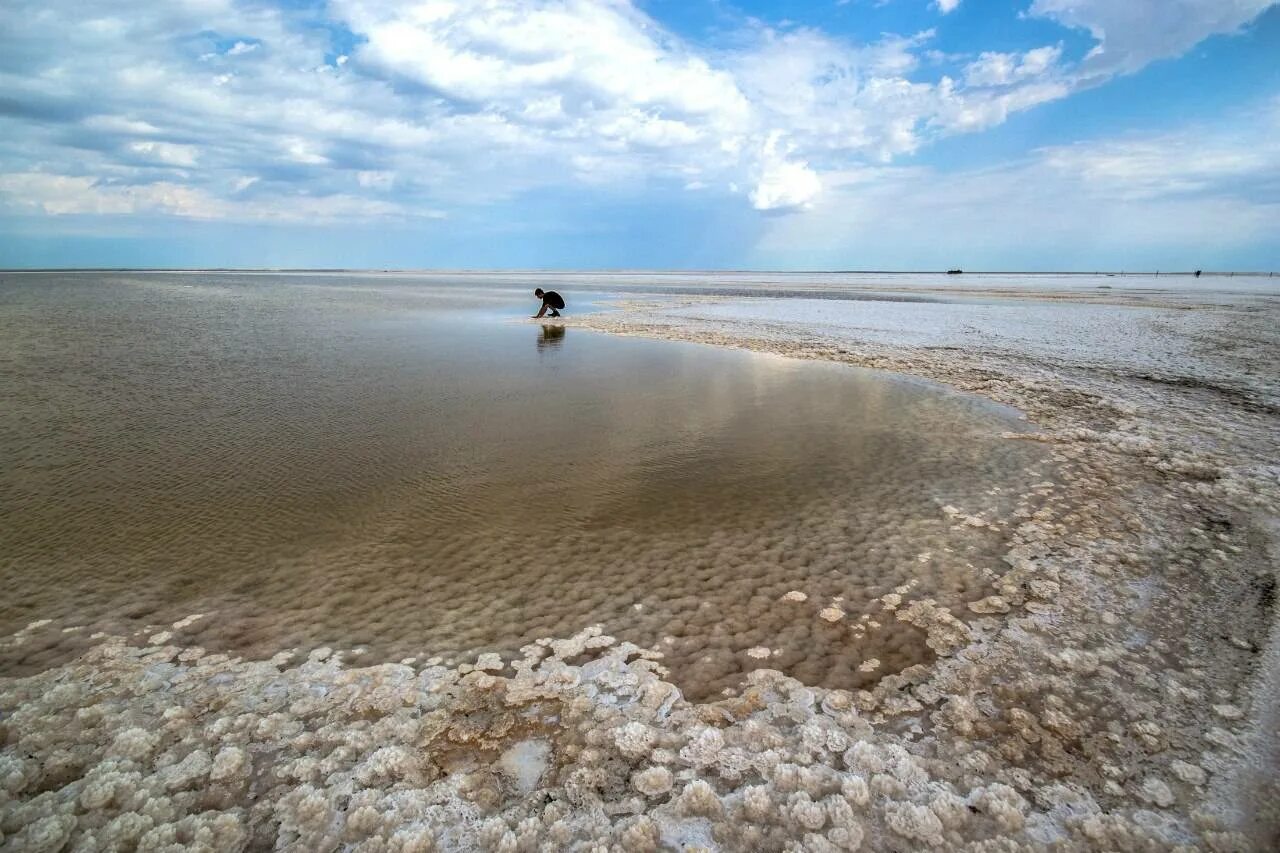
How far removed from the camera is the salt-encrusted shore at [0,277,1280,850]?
3.63 meters

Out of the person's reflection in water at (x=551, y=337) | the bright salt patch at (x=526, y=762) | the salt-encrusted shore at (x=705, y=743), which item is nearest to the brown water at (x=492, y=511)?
the salt-encrusted shore at (x=705, y=743)

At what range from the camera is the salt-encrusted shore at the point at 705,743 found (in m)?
3.63

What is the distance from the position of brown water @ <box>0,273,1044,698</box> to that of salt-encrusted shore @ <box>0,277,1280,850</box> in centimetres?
45

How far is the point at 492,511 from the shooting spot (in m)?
8.32

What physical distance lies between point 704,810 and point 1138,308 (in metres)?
57.9

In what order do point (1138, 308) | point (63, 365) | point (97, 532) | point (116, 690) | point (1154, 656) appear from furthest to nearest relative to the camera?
point (1138, 308), point (63, 365), point (97, 532), point (1154, 656), point (116, 690)

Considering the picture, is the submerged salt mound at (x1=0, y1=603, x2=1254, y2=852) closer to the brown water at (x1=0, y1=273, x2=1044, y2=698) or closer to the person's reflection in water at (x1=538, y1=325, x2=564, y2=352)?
the brown water at (x1=0, y1=273, x2=1044, y2=698)

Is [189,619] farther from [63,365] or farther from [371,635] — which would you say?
[63,365]

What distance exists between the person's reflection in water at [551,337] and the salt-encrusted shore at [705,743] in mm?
19595

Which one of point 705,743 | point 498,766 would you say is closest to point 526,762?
point 498,766

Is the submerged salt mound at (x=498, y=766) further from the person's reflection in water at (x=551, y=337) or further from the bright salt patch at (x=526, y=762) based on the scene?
the person's reflection in water at (x=551, y=337)

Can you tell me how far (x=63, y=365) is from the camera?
17969mm

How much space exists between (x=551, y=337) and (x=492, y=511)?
66.2ft

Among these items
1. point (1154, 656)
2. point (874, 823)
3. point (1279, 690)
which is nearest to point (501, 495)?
point (874, 823)
